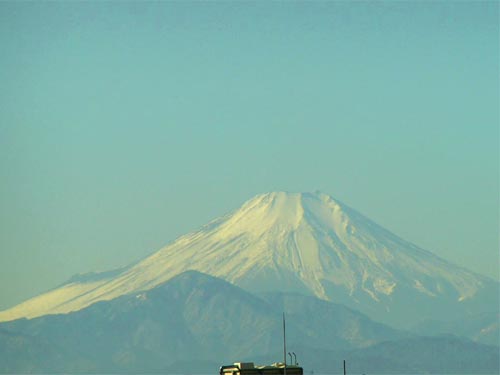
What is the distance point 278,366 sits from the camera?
11206 cm

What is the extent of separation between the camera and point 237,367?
111 m

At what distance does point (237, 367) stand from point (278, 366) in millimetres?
3137
